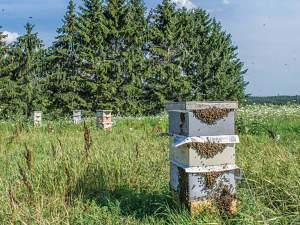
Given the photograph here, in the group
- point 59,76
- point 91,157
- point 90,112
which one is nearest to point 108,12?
point 59,76

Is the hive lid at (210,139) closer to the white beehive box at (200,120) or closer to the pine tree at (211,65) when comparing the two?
the white beehive box at (200,120)

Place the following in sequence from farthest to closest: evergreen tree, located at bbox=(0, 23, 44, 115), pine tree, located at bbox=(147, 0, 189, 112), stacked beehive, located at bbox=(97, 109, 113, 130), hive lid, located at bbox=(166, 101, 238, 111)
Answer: pine tree, located at bbox=(147, 0, 189, 112) < evergreen tree, located at bbox=(0, 23, 44, 115) < stacked beehive, located at bbox=(97, 109, 113, 130) < hive lid, located at bbox=(166, 101, 238, 111)

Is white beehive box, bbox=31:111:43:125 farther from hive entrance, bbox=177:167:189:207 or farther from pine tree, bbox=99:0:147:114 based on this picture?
hive entrance, bbox=177:167:189:207

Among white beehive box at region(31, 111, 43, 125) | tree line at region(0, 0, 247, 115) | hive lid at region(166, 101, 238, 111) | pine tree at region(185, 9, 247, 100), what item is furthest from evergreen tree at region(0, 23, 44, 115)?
hive lid at region(166, 101, 238, 111)

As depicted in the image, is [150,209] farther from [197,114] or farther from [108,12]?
[108,12]

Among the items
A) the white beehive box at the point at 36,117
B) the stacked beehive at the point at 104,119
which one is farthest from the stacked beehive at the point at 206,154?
the white beehive box at the point at 36,117

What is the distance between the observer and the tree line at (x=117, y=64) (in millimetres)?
17473

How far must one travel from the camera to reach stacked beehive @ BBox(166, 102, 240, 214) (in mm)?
2420

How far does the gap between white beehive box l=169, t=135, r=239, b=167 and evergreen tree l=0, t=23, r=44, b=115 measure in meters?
16.4

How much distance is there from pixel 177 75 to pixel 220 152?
18.6 meters

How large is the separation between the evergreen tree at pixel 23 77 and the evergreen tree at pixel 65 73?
97 centimetres

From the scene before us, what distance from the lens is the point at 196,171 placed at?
94.4 inches

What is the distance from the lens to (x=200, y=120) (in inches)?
96.7

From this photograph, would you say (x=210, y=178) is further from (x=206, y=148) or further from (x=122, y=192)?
(x=122, y=192)
